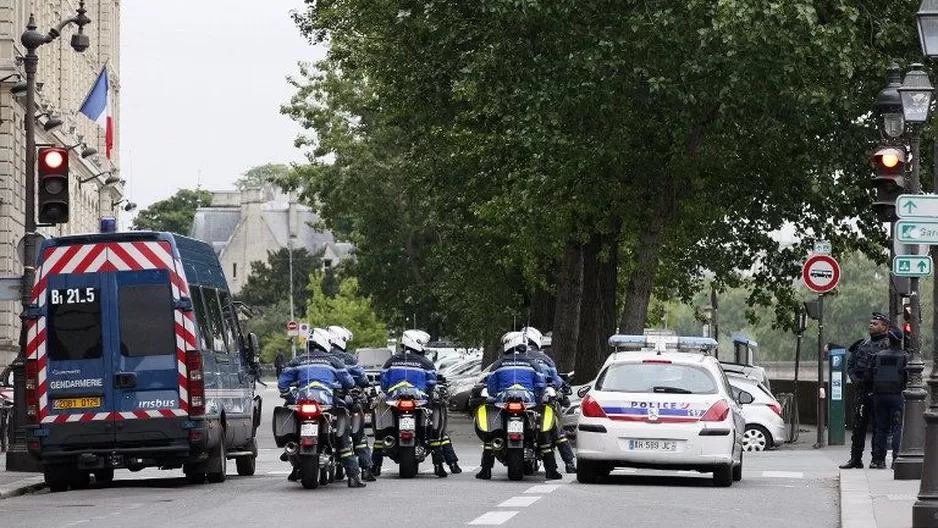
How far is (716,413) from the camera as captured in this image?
23828mm

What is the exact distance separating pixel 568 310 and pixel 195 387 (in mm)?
25661

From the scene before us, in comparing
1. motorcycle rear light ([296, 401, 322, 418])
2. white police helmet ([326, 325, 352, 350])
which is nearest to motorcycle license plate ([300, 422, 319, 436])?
motorcycle rear light ([296, 401, 322, 418])

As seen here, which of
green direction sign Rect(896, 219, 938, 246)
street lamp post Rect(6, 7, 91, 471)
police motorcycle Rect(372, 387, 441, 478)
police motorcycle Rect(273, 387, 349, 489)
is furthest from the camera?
street lamp post Rect(6, 7, 91, 471)

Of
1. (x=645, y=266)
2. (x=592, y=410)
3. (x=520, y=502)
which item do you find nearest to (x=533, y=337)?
(x=592, y=410)

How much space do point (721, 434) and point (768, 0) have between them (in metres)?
15.0

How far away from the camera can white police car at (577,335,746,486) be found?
23.7 meters

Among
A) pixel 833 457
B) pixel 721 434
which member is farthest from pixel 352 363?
pixel 833 457

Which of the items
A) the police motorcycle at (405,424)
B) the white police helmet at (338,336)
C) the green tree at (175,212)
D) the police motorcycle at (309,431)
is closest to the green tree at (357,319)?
the green tree at (175,212)

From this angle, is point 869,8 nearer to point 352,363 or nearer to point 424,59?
point 424,59

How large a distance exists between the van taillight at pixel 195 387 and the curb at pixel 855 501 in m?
6.65

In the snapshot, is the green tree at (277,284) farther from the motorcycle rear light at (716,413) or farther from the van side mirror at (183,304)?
the motorcycle rear light at (716,413)

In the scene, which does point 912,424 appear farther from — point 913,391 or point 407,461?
point 407,461

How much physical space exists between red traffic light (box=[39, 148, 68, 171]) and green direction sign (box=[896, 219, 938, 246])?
10.2 m

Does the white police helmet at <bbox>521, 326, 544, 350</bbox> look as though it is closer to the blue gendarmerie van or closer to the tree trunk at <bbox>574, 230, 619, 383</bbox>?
the blue gendarmerie van
